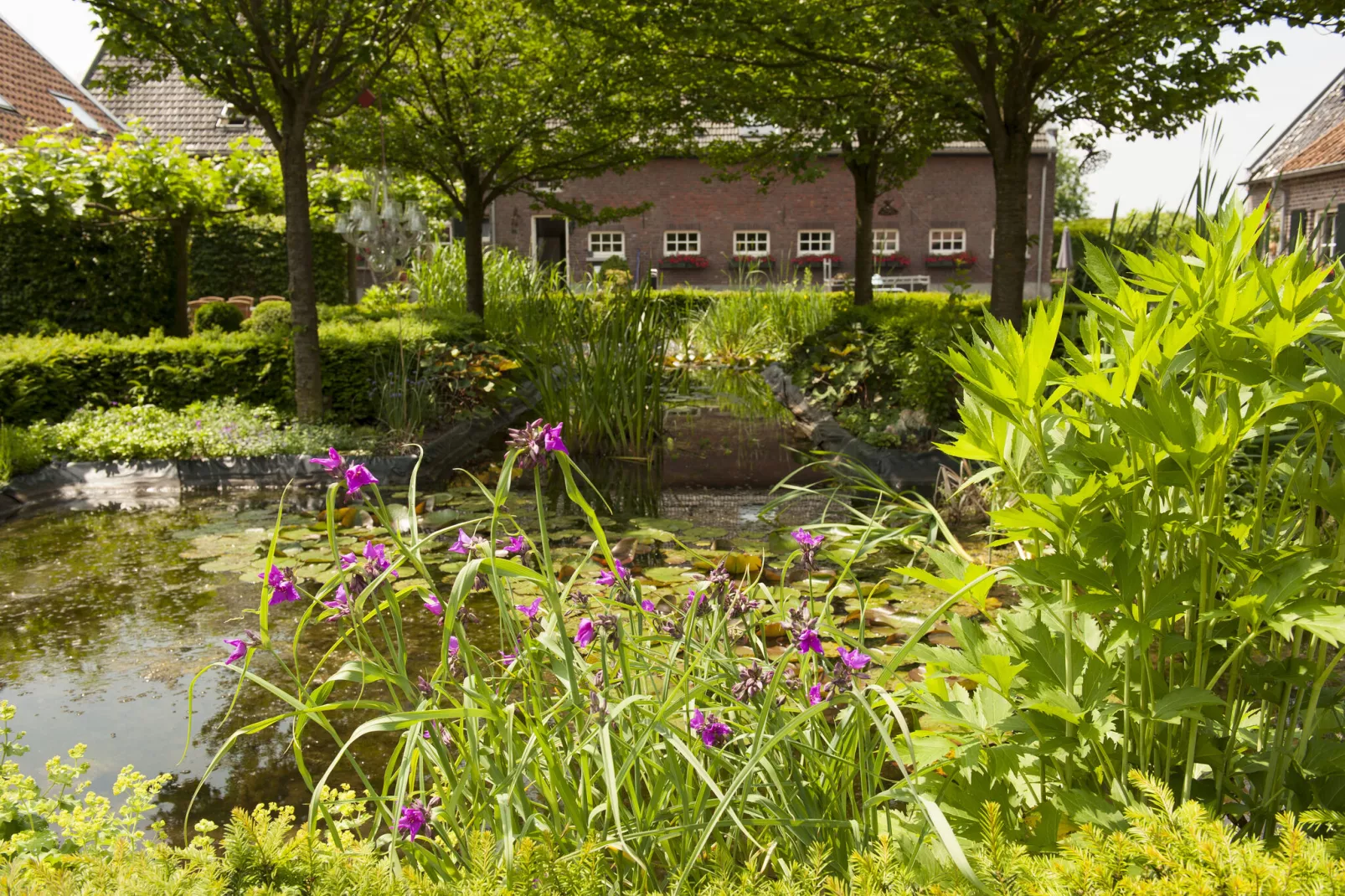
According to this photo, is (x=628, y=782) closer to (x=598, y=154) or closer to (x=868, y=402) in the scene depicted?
(x=868, y=402)

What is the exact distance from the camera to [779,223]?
1116 inches

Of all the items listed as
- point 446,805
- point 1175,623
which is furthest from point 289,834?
point 1175,623

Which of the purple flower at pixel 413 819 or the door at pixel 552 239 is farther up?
the door at pixel 552 239

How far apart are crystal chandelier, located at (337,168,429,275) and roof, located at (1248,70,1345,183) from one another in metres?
20.1

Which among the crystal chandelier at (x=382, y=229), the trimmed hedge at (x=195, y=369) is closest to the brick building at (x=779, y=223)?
the crystal chandelier at (x=382, y=229)

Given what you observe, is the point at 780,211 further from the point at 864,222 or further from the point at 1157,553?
the point at 1157,553

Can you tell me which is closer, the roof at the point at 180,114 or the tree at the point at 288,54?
the tree at the point at 288,54

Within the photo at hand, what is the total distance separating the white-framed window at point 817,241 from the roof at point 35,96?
58.3ft

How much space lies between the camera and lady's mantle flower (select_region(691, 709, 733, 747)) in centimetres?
174

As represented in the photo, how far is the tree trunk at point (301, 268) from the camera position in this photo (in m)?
7.72

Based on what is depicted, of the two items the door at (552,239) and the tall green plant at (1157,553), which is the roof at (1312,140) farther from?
the tall green plant at (1157,553)

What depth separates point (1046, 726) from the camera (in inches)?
62.4

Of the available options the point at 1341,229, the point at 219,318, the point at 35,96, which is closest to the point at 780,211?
the point at 1341,229

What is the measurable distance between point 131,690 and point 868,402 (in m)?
6.76
